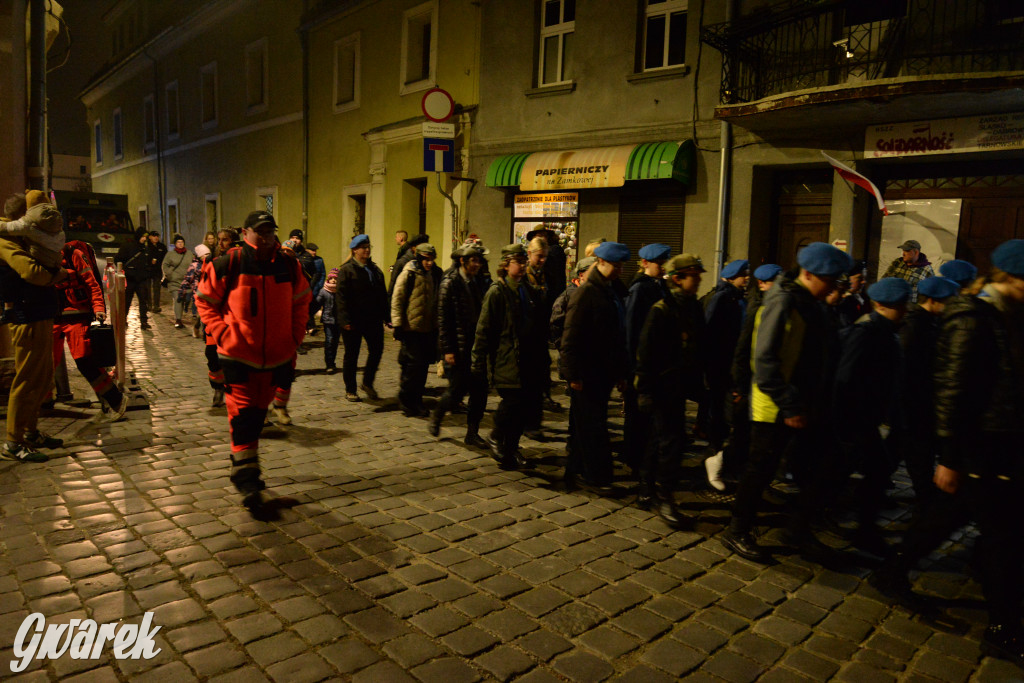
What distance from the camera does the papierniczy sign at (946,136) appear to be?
9.23 metres

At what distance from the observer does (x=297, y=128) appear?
2067 cm

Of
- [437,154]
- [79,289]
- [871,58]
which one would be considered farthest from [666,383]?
[437,154]

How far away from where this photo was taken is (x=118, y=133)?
3612 centimetres

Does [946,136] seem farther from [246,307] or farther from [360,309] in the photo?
[246,307]

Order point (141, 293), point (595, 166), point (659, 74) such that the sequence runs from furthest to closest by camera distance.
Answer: point (141, 293) < point (595, 166) < point (659, 74)

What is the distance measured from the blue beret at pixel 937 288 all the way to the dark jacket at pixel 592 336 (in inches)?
82.4

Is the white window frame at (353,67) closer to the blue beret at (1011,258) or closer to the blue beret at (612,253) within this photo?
the blue beret at (612,253)

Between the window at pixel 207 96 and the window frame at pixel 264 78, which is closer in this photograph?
the window frame at pixel 264 78

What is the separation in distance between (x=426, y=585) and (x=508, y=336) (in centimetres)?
257

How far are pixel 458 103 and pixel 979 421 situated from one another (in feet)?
46.2

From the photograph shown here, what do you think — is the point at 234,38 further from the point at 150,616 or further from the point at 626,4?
the point at 150,616

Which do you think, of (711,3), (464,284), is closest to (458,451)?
(464,284)

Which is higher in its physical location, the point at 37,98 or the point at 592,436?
the point at 37,98
